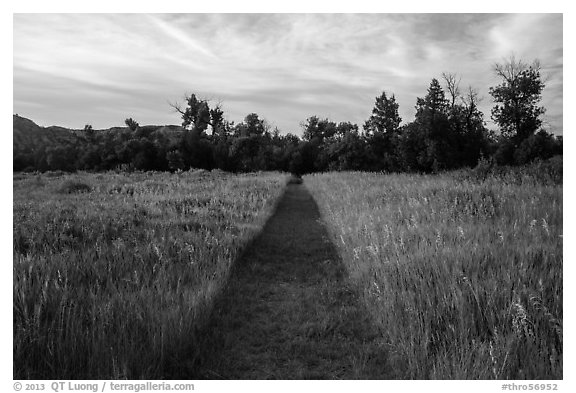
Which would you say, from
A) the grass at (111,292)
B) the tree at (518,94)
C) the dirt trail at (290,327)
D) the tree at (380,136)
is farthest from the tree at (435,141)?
the dirt trail at (290,327)

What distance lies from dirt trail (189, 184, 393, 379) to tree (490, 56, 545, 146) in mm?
4130

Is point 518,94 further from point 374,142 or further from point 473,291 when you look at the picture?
point 374,142

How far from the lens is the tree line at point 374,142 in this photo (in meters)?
7.99

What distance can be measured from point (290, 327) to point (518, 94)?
18.9 ft

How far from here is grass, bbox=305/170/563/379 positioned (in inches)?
138

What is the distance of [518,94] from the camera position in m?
6.92

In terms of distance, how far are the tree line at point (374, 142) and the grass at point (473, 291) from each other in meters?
1.54

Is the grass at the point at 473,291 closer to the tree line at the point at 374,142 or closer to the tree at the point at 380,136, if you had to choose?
the tree line at the point at 374,142

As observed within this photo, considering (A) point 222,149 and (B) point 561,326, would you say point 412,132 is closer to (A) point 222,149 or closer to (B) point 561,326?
(A) point 222,149

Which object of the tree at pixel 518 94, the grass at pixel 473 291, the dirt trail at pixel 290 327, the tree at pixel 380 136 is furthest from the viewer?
the tree at pixel 380 136

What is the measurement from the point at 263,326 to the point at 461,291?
2.37 metres

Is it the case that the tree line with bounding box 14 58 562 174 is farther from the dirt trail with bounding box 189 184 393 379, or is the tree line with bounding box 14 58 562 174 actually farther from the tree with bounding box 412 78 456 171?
the dirt trail with bounding box 189 184 393 379

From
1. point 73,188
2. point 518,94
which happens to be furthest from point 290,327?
point 73,188
